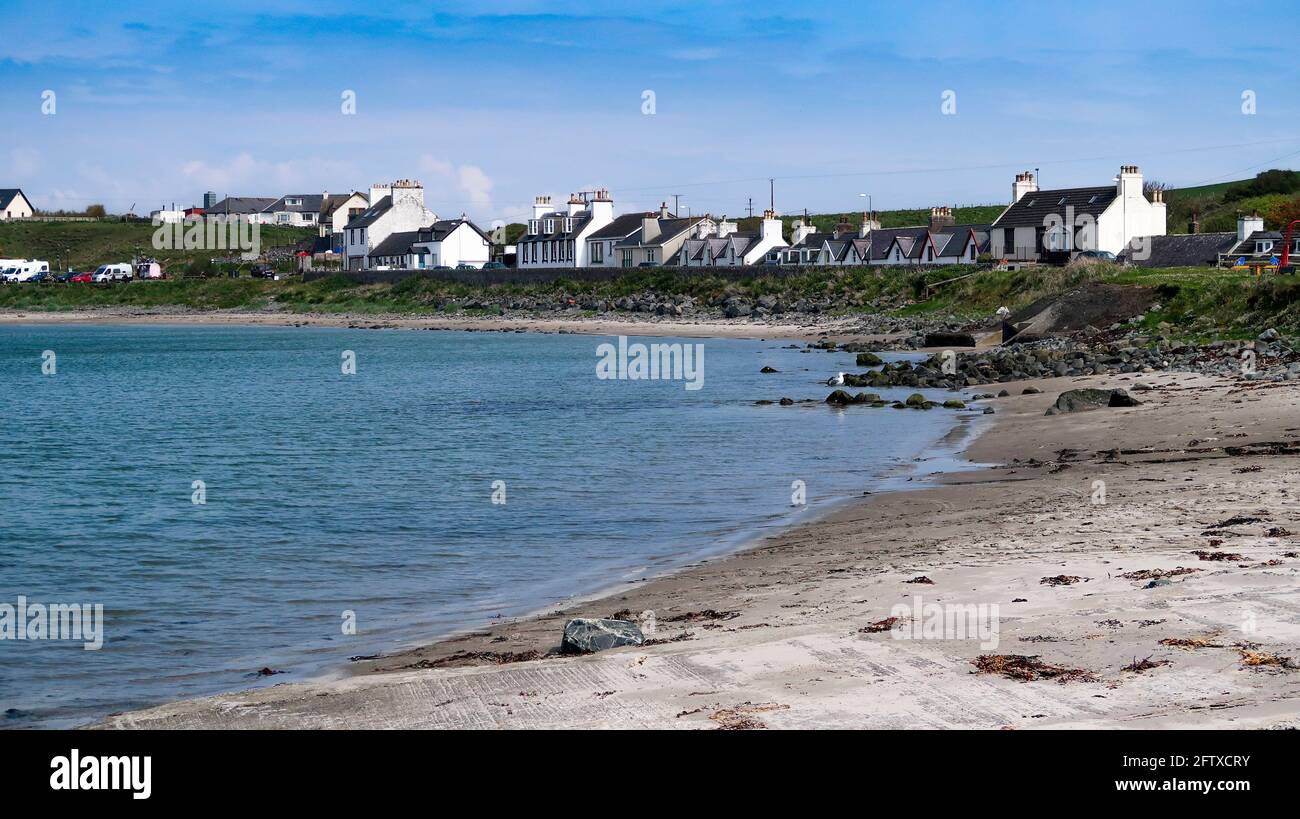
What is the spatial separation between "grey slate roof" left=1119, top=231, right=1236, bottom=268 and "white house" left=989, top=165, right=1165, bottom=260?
130 inches

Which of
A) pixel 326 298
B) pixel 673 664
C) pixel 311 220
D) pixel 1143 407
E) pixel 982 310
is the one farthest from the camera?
pixel 311 220

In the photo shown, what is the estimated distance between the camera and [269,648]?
42.5 ft

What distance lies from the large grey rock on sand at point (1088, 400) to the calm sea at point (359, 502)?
121 inches

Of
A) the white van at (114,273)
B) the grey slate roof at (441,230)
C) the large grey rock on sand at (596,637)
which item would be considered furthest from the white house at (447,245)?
the large grey rock on sand at (596,637)

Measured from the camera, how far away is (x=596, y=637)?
36.0ft

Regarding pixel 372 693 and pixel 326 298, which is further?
pixel 326 298

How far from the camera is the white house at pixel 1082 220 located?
76625mm

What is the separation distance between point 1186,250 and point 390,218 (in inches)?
3377

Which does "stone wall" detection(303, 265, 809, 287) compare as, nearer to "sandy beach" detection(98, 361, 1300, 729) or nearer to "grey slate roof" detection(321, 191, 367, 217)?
"grey slate roof" detection(321, 191, 367, 217)

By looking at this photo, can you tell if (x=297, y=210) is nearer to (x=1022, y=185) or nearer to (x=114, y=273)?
(x=114, y=273)

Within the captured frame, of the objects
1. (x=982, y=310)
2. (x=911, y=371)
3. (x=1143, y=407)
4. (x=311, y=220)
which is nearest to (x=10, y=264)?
(x=311, y=220)

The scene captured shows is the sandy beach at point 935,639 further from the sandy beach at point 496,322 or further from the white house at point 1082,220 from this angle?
the white house at point 1082,220
